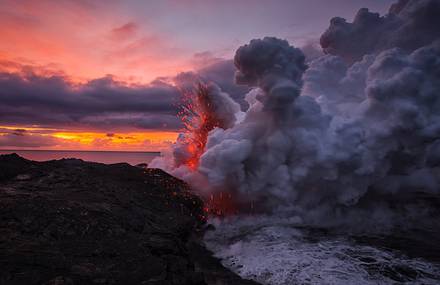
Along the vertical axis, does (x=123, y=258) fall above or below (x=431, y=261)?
above

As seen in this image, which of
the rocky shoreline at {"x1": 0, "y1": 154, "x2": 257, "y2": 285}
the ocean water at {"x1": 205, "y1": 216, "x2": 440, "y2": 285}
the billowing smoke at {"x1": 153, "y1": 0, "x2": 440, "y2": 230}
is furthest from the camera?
the billowing smoke at {"x1": 153, "y1": 0, "x2": 440, "y2": 230}

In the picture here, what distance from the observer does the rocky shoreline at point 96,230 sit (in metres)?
8.68

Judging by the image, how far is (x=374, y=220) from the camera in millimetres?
20109

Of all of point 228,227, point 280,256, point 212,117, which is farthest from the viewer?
point 212,117

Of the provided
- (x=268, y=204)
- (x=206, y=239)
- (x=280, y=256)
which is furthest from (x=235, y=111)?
(x=280, y=256)

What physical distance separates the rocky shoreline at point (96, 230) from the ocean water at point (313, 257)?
3.46 feet

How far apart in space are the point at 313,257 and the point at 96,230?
28.9 feet

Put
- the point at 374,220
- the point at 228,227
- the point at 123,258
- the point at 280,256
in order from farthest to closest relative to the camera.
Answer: the point at 374,220 < the point at 228,227 < the point at 280,256 < the point at 123,258

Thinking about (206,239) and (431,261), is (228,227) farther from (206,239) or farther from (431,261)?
(431,261)

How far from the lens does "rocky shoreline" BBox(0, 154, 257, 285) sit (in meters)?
8.68

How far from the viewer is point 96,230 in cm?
1150

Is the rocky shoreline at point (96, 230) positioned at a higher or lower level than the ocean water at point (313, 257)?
higher

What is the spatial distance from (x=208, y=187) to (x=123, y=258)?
1303 cm

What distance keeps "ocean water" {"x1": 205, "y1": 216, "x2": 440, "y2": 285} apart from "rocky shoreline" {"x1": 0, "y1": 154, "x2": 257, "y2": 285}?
105 centimetres
